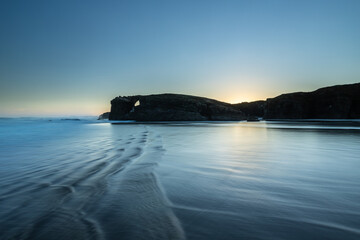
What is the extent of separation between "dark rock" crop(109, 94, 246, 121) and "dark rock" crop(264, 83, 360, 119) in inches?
820

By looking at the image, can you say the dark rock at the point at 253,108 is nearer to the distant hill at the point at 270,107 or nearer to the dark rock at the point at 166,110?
the distant hill at the point at 270,107

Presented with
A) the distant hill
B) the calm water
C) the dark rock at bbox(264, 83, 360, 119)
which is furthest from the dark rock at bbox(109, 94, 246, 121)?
the calm water

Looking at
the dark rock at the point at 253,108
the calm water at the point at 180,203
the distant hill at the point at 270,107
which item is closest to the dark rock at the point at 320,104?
the distant hill at the point at 270,107

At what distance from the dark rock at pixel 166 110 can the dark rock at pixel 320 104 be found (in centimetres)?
2083

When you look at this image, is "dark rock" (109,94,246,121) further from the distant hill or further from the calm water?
the calm water

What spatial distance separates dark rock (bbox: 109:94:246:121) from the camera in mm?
96062

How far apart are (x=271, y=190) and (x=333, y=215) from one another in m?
1.06

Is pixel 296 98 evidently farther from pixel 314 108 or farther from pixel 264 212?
pixel 264 212

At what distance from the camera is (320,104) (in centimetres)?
9156

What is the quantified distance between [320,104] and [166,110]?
76.9 metres

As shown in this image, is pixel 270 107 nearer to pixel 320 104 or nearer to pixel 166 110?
pixel 320 104

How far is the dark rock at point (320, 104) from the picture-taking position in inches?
3238

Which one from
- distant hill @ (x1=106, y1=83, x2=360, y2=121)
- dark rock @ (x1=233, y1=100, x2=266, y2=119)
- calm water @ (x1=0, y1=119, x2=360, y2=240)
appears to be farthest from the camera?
dark rock @ (x1=233, y1=100, x2=266, y2=119)

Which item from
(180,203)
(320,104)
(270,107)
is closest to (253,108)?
(270,107)
